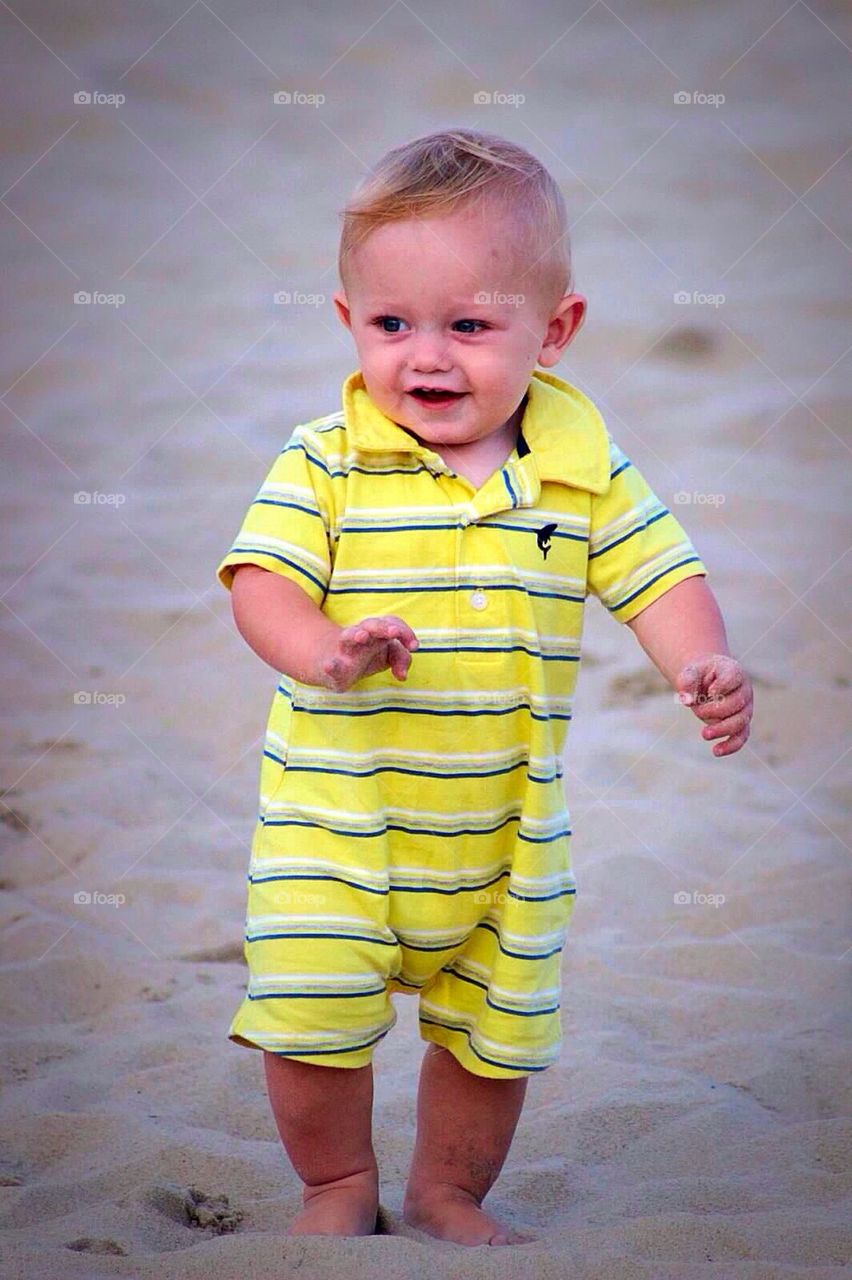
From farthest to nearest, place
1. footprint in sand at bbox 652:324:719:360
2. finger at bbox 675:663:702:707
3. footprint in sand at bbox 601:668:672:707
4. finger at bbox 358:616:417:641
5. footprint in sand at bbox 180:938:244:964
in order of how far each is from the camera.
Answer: footprint in sand at bbox 652:324:719:360 < footprint in sand at bbox 601:668:672:707 < footprint in sand at bbox 180:938:244:964 < finger at bbox 675:663:702:707 < finger at bbox 358:616:417:641

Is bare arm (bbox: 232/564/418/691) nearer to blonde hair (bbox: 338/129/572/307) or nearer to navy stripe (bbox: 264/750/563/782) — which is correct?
navy stripe (bbox: 264/750/563/782)

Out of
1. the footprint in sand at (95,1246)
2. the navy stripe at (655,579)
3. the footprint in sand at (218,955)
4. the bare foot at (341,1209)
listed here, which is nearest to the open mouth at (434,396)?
→ the navy stripe at (655,579)

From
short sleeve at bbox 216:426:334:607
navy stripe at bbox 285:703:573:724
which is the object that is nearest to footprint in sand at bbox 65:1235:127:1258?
navy stripe at bbox 285:703:573:724

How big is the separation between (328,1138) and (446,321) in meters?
1.10

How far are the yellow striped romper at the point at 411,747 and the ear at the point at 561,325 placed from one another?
0.14 metres

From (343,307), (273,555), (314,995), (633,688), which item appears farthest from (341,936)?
(633,688)

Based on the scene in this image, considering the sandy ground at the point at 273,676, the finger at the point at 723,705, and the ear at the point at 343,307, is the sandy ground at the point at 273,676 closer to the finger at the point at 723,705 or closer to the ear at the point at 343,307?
the finger at the point at 723,705

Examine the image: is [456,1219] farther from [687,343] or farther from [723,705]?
[687,343]

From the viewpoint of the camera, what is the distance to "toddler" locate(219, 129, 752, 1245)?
2.15 meters

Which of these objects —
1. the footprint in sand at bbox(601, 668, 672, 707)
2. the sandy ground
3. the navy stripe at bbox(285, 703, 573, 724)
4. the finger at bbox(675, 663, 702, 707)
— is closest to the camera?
the finger at bbox(675, 663, 702, 707)

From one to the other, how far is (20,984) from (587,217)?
564cm

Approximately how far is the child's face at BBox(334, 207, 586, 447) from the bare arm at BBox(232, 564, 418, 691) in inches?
11.8

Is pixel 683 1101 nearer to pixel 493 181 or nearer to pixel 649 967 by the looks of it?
pixel 649 967

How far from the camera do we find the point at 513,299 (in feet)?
7.20
